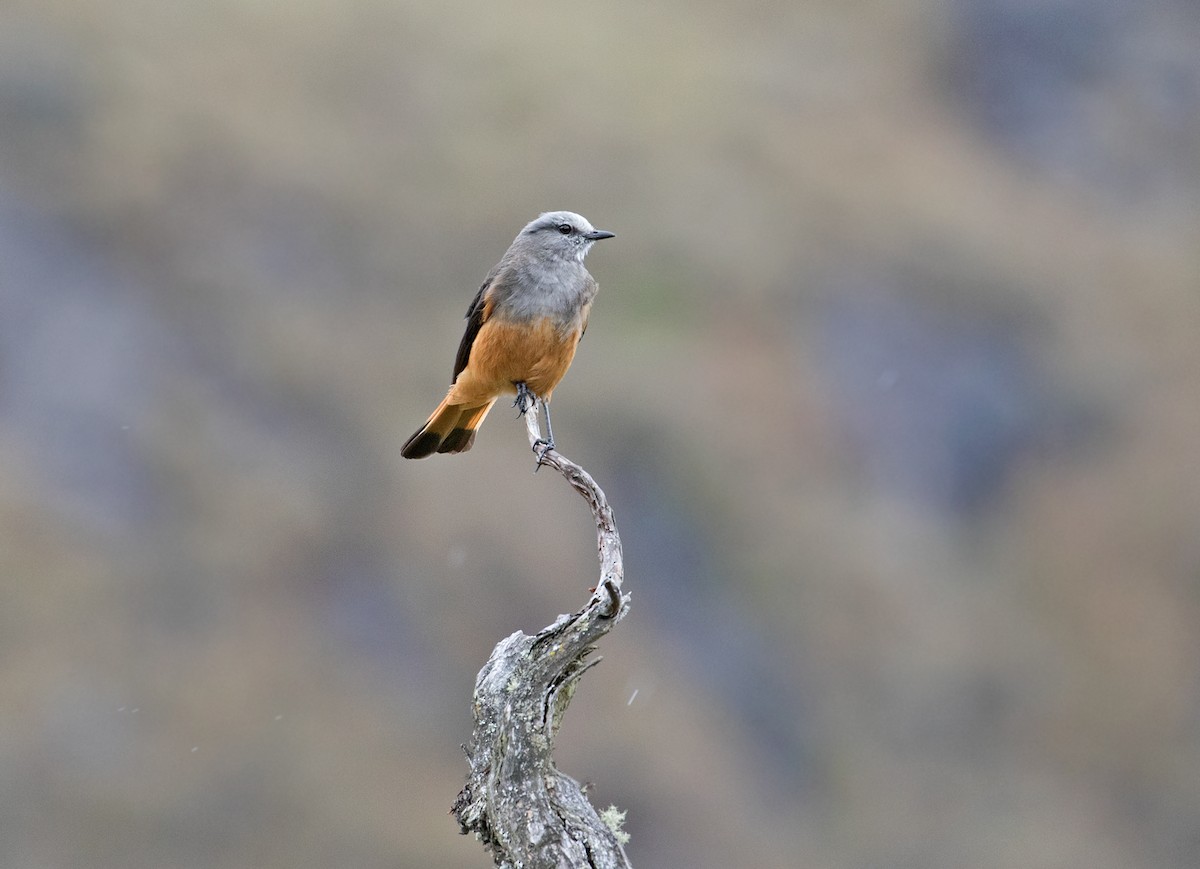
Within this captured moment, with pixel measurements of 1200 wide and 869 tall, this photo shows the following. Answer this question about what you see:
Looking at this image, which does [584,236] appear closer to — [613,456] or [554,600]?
[554,600]

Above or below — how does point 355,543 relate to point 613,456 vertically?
below

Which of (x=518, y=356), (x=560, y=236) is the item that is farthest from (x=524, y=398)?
(x=560, y=236)

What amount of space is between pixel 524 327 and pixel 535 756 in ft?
9.97

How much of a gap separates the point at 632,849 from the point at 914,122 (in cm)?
1802

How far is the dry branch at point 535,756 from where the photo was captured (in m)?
5.33

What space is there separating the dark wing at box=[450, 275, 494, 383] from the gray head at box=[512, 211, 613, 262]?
1.14ft

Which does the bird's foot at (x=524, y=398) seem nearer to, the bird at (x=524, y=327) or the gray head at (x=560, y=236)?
the bird at (x=524, y=327)

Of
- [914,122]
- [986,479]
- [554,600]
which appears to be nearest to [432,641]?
[554,600]

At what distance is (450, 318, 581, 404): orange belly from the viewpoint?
7.93 meters

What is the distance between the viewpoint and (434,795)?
16.1m

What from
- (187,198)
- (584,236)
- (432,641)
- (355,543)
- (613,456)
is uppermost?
(187,198)

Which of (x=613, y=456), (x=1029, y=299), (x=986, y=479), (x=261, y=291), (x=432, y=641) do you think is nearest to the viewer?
(x=432, y=641)

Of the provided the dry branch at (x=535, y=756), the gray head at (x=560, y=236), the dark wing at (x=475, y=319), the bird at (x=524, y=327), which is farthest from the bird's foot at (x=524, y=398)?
the dry branch at (x=535, y=756)

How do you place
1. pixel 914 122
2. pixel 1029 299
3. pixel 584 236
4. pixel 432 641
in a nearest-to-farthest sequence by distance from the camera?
1. pixel 584 236
2. pixel 432 641
3. pixel 1029 299
4. pixel 914 122
